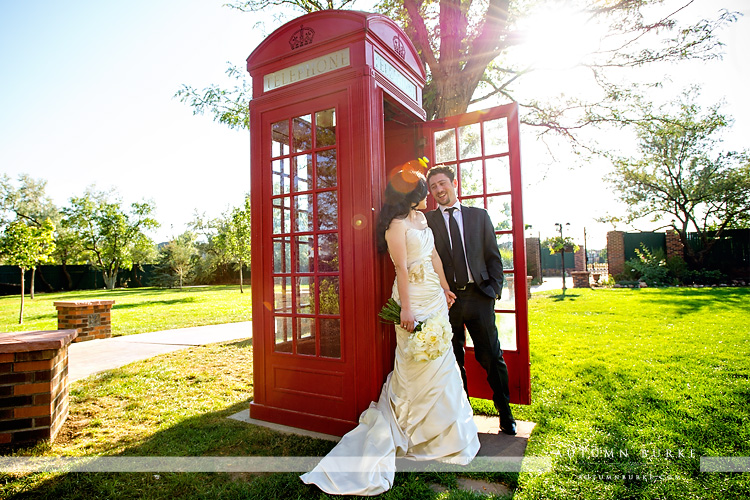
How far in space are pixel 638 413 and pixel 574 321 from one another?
17.8 feet

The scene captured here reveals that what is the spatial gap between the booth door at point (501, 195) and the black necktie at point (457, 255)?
54cm

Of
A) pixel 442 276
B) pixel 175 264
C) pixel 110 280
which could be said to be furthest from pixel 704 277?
pixel 110 280

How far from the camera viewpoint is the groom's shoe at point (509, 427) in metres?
3.20

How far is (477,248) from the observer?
3314 mm

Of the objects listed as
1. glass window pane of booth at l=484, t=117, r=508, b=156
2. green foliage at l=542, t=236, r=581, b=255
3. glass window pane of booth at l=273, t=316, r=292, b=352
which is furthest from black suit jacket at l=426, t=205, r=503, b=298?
green foliage at l=542, t=236, r=581, b=255

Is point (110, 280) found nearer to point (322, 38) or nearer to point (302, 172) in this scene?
point (302, 172)

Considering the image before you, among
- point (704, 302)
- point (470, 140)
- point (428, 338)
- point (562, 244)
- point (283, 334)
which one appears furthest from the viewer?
point (562, 244)

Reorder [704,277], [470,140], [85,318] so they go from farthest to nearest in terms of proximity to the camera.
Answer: [704,277]
[85,318]
[470,140]

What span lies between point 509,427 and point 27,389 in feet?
12.9

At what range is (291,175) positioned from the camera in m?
3.65

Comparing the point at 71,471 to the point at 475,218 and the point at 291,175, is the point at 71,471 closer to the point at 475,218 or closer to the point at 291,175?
the point at 291,175

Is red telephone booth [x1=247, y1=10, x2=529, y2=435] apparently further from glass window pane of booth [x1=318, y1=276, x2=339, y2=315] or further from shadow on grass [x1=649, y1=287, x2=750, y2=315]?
shadow on grass [x1=649, y1=287, x2=750, y2=315]

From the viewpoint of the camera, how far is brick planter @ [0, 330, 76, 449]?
3.07 meters

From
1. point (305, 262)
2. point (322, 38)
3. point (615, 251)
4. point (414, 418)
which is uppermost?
point (322, 38)
